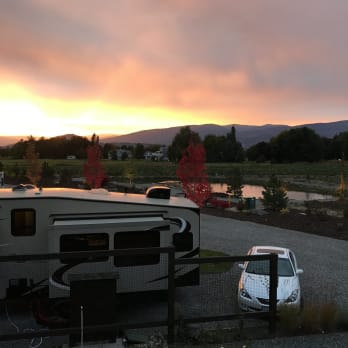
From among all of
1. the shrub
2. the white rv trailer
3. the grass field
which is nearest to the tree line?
the grass field

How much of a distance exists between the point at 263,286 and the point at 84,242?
4.13 m

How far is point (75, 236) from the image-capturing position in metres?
9.12

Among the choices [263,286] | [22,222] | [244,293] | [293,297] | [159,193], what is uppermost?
[159,193]

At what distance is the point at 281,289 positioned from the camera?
381 inches

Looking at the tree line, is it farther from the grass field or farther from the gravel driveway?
the gravel driveway

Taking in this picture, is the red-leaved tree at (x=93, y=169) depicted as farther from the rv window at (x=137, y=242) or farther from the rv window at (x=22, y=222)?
the rv window at (x=137, y=242)

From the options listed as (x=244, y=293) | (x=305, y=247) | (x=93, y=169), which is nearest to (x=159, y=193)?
(x=244, y=293)

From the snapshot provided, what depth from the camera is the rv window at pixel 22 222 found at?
9320mm

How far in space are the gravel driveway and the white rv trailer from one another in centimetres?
457

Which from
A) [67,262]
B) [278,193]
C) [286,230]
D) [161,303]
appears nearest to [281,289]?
[161,303]

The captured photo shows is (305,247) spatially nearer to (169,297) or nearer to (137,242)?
(137,242)

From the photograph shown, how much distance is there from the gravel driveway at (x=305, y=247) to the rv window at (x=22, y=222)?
711cm

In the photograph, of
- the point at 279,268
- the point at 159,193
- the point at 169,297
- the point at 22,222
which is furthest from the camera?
the point at 159,193

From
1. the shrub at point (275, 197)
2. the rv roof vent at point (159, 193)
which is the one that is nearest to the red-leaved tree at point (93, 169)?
the shrub at point (275, 197)
